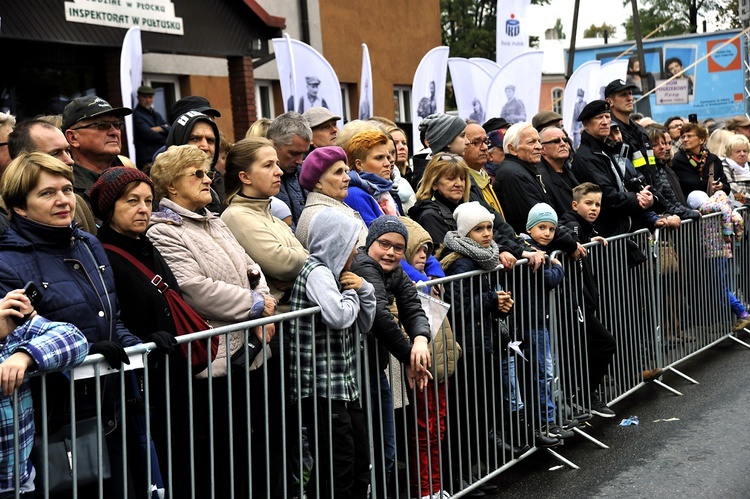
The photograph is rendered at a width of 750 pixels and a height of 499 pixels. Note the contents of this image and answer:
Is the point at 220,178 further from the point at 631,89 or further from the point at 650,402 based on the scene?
the point at 631,89

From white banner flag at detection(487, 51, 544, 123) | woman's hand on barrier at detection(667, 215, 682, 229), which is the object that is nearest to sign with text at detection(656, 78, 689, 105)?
white banner flag at detection(487, 51, 544, 123)

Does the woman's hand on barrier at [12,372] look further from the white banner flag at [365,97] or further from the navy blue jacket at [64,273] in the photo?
the white banner flag at [365,97]

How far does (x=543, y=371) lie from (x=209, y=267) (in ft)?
9.23

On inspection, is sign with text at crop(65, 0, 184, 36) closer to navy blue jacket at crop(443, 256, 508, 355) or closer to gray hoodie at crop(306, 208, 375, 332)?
navy blue jacket at crop(443, 256, 508, 355)

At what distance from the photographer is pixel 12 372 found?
3.50m

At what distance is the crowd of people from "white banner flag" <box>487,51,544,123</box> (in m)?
6.89

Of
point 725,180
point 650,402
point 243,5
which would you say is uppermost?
point 243,5

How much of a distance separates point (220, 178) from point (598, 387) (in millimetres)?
3301

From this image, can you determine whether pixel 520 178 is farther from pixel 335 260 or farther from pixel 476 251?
pixel 335 260

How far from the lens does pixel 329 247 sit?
199 inches

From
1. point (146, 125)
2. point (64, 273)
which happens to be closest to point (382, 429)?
point (64, 273)

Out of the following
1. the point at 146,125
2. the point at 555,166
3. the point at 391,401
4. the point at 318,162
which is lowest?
the point at 391,401

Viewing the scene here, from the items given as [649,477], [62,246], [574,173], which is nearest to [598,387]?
[649,477]

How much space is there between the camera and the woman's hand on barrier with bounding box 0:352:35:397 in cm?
349
